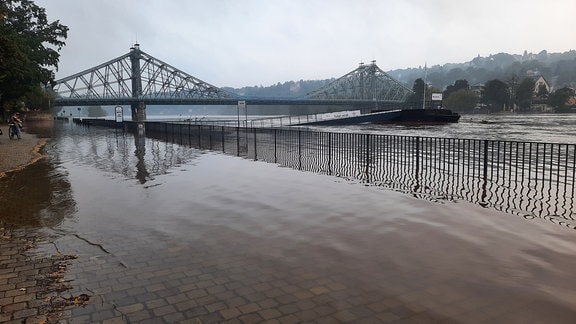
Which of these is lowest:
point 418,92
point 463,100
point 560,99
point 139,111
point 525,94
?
point 139,111

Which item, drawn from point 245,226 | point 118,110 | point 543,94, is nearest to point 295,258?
point 245,226

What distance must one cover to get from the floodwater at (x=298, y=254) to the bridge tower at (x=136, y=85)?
94623mm

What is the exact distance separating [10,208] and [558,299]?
914 cm

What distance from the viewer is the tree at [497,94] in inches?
4818

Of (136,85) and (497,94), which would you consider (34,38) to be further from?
(497,94)

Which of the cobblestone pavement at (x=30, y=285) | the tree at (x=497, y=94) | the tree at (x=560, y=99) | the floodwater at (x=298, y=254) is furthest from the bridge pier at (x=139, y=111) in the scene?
the tree at (x=560, y=99)

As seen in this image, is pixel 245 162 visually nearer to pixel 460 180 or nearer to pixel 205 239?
pixel 460 180

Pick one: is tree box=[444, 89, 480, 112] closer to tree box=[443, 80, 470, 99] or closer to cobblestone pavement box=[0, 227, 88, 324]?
tree box=[443, 80, 470, 99]

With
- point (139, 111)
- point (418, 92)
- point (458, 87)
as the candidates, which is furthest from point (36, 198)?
point (458, 87)

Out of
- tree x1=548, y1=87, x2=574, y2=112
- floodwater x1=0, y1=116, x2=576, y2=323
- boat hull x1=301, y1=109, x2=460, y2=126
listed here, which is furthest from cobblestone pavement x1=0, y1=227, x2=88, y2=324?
tree x1=548, y1=87, x2=574, y2=112

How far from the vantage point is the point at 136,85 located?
11488cm

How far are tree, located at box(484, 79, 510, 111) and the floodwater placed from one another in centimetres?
12698

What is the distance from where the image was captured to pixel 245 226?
7137 mm

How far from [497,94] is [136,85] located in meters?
98.7
